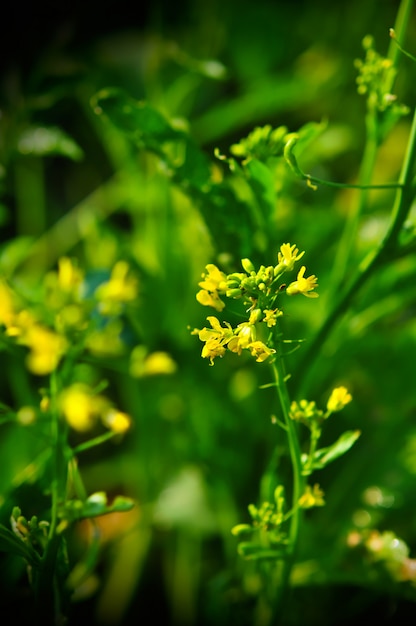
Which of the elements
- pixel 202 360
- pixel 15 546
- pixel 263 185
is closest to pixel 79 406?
pixel 15 546

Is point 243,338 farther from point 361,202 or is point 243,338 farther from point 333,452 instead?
point 361,202

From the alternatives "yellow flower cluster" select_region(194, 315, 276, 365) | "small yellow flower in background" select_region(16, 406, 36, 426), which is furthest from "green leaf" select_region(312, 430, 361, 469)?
"small yellow flower in background" select_region(16, 406, 36, 426)

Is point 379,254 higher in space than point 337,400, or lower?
higher

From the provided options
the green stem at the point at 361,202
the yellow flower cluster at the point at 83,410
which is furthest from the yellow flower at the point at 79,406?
the green stem at the point at 361,202

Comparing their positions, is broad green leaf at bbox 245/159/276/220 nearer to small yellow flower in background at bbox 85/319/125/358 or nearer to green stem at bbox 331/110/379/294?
green stem at bbox 331/110/379/294

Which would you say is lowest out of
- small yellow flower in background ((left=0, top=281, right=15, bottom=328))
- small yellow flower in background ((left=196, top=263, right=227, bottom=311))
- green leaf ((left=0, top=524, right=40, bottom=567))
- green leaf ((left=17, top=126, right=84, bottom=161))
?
green leaf ((left=0, top=524, right=40, bottom=567))

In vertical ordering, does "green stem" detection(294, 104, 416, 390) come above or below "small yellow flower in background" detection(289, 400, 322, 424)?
above
